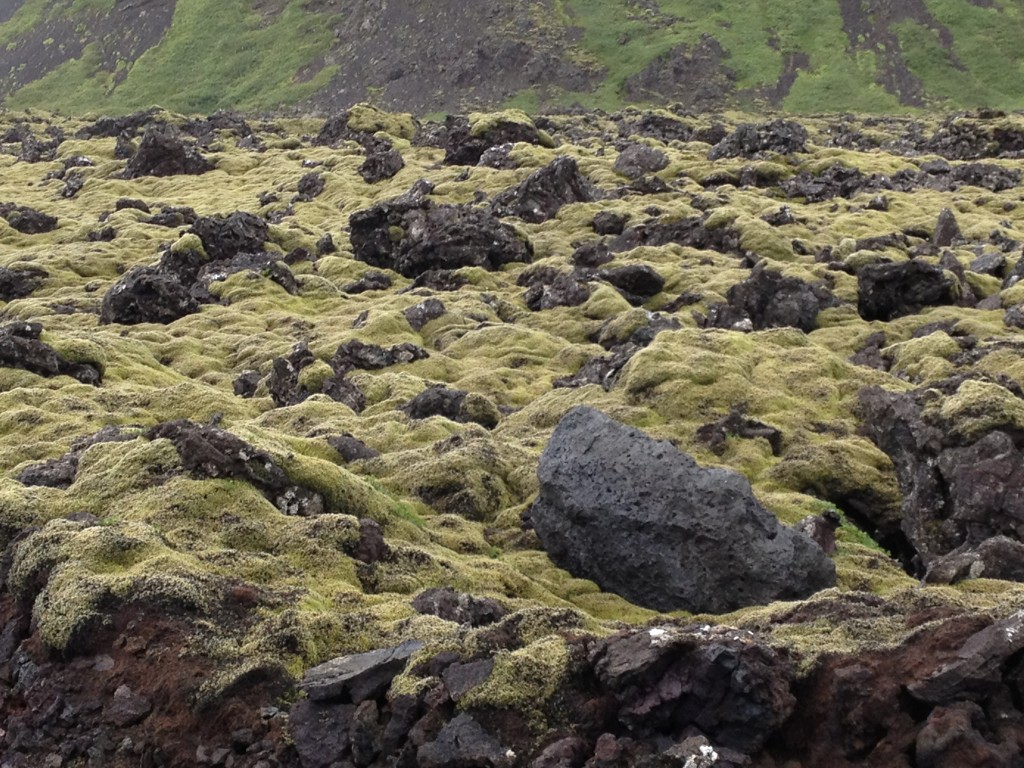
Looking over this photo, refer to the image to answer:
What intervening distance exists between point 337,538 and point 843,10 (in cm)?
16109

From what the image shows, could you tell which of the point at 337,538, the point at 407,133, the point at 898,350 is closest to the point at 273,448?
the point at 337,538

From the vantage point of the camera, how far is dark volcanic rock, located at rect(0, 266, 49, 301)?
39594 mm

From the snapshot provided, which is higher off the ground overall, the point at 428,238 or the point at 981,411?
the point at 981,411

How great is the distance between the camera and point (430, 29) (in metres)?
152

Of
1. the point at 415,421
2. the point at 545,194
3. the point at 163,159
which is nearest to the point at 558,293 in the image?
the point at 415,421

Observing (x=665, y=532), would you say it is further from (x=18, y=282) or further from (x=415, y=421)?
(x=18, y=282)

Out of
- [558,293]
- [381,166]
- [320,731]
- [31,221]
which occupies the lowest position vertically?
[31,221]

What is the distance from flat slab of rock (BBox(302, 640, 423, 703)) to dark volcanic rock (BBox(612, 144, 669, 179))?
4758 cm

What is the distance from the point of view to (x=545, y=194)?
47.8 m

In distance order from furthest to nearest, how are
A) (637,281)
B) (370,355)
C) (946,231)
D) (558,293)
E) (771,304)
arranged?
(946,231), (637,281), (558,293), (771,304), (370,355)

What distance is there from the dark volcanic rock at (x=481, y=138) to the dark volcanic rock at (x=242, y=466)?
158 feet

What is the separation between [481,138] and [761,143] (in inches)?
663

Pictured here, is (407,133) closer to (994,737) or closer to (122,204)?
(122,204)

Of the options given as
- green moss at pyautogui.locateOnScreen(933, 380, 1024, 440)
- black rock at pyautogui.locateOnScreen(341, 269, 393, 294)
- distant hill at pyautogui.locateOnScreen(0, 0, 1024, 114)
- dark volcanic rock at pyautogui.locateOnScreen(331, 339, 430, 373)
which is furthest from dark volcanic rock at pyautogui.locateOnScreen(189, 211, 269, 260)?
distant hill at pyautogui.locateOnScreen(0, 0, 1024, 114)
